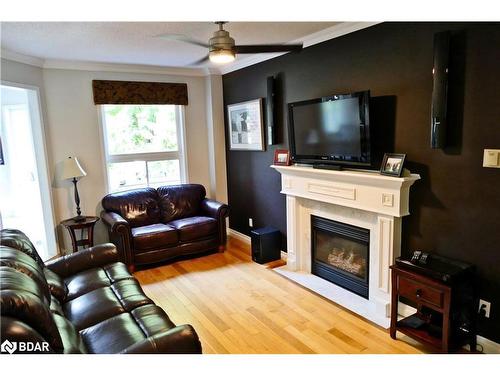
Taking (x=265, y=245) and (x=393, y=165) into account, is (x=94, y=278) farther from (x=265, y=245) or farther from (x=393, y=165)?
(x=393, y=165)

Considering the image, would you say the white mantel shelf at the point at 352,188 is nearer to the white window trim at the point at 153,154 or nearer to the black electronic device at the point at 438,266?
the black electronic device at the point at 438,266

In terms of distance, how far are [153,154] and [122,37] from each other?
2.05 metres

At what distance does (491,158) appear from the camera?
2.18 m

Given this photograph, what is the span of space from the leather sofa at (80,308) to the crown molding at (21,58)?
6.99ft

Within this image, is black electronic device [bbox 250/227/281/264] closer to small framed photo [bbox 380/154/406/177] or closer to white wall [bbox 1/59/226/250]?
small framed photo [bbox 380/154/406/177]

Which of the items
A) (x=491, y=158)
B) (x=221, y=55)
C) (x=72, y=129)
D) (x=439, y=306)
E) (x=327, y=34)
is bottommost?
(x=439, y=306)

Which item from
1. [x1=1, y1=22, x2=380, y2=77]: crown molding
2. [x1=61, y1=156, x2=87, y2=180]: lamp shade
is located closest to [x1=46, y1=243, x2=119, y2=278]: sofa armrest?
[x1=61, y1=156, x2=87, y2=180]: lamp shade

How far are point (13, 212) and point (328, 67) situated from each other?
4.73 meters

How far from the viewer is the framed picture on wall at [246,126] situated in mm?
4320

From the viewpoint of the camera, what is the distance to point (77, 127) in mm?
4398

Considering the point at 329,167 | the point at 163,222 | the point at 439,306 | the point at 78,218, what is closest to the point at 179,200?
the point at 163,222

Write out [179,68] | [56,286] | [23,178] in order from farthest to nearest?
1. [179,68]
2. [23,178]
3. [56,286]

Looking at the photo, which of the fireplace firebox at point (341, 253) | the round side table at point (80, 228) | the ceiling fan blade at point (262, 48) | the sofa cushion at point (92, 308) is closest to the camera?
the sofa cushion at point (92, 308)

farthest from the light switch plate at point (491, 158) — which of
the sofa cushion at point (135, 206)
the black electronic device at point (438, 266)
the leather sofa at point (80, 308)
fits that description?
the sofa cushion at point (135, 206)
